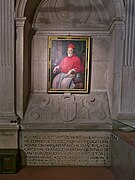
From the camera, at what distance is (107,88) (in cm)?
482

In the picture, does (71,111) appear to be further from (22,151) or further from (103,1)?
(103,1)

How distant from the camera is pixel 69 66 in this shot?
15.7 feet

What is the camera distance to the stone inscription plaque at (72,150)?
425 centimetres

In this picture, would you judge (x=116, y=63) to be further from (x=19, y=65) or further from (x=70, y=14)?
A: (x=19, y=65)

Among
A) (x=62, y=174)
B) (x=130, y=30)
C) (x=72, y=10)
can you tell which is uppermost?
(x=72, y=10)

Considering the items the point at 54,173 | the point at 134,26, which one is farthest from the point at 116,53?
the point at 54,173

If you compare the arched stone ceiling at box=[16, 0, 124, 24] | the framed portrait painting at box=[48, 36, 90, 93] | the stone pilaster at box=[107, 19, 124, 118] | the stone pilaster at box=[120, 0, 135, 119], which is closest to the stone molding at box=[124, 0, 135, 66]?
the stone pilaster at box=[120, 0, 135, 119]

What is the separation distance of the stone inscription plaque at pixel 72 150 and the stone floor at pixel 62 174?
0.16 metres

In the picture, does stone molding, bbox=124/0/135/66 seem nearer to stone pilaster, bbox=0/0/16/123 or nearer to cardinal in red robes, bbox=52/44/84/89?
cardinal in red robes, bbox=52/44/84/89

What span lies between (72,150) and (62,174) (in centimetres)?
61

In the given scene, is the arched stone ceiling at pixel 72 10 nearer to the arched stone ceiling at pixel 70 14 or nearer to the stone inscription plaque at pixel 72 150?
the arched stone ceiling at pixel 70 14

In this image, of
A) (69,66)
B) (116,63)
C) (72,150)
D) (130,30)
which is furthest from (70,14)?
(72,150)

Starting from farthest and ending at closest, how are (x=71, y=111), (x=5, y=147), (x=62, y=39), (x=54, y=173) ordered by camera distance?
(x=62, y=39) → (x=71, y=111) → (x=5, y=147) → (x=54, y=173)

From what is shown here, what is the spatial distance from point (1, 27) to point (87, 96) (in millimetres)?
2630
